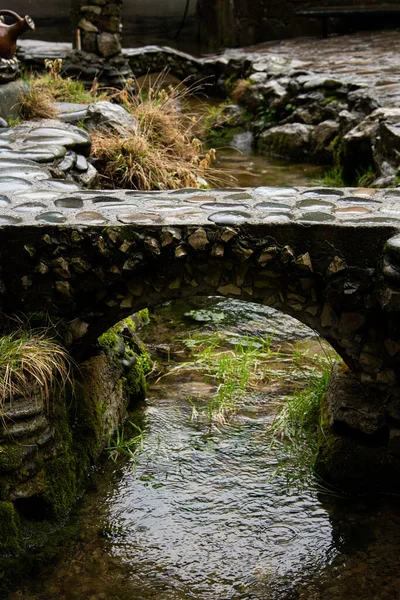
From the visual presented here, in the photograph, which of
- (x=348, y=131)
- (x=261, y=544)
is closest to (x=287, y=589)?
(x=261, y=544)

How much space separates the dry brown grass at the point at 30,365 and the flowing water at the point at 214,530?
2.03 ft

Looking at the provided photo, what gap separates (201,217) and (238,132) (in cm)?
739

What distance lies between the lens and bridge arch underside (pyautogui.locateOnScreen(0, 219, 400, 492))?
12.2 ft

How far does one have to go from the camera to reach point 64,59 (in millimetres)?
11602

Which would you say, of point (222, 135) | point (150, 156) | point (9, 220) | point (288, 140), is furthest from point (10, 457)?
point (222, 135)

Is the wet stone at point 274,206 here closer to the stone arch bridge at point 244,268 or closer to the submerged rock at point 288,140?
the stone arch bridge at point 244,268

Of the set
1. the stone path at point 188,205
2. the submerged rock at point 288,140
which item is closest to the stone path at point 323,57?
the submerged rock at point 288,140

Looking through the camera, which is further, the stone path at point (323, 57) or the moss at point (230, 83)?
the moss at point (230, 83)

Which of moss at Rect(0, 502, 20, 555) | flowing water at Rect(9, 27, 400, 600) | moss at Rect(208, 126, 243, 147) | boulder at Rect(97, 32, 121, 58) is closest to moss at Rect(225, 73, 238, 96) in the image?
moss at Rect(208, 126, 243, 147)

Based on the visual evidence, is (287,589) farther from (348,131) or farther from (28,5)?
(28,5)

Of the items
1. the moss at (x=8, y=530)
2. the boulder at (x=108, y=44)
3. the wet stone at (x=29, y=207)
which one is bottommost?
the moss at (x=8, y=530)

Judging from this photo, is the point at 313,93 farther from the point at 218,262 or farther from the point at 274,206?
the point at 218,262

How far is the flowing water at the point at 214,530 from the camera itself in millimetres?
3461

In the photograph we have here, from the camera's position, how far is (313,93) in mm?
10305
